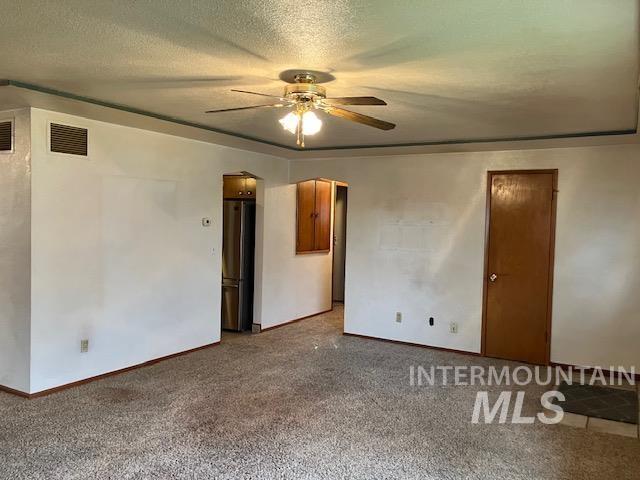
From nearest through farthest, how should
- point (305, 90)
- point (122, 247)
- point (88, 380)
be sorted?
Answer: point (305, 90) < point (88, 380) < point (122, 247)

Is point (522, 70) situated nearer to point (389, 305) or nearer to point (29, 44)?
point (29, 44)

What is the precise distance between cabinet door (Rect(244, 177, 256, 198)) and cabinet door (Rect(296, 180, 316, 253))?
0.75 meters

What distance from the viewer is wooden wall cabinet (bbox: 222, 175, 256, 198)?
644 cm

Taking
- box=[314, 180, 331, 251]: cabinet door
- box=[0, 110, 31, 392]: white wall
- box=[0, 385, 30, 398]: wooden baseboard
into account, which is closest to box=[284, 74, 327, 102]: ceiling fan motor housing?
box=[0, 110, 31, 392]: white wall

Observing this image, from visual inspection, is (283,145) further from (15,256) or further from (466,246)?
(15,256)

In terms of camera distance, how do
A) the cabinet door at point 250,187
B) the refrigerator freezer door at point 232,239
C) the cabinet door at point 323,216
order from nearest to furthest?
the refrigerator freezer door at point 232,239, the cabinet door at point 250,187, the cabinet door at point 323,216

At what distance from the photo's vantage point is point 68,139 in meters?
3.99

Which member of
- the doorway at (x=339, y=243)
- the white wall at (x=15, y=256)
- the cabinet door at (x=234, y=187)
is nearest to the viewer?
the white wall at (x=15, y=256)

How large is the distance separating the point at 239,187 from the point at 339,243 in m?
2.69

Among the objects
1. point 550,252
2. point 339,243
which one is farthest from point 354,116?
point 339,243

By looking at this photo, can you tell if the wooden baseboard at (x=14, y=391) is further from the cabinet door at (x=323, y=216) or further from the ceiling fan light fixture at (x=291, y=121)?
the cabinet door at (x=323, y=216)

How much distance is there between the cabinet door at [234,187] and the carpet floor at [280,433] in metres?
2.59

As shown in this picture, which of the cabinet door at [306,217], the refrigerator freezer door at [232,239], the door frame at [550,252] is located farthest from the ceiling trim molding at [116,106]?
the door frame at [550,252]

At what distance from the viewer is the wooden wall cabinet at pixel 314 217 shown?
694cm
